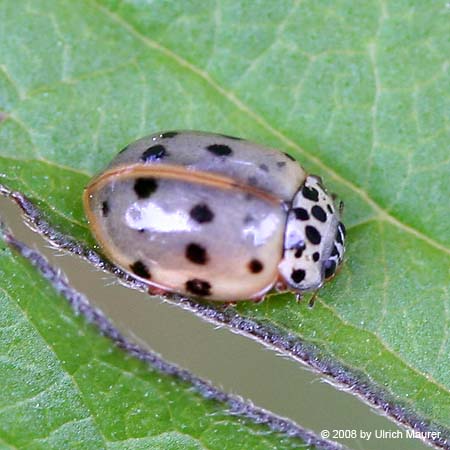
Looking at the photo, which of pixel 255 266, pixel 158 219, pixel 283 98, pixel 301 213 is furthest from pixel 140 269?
pixel 283 98

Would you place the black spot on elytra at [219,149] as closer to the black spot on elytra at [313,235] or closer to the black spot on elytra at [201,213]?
the black spot on elytra at [201,213]

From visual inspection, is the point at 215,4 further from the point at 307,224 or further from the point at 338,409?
the point at 338,409

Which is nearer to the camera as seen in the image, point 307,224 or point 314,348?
point 314,348

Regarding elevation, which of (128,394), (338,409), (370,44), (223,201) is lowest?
(338,409)

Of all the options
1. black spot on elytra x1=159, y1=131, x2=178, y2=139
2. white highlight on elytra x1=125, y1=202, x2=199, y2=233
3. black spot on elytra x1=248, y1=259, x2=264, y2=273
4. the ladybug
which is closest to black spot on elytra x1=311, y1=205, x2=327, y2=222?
the ladybug

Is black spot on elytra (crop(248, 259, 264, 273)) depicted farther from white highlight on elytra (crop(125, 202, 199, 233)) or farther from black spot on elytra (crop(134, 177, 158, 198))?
black spot on elytra (crop(134, 177, 158, 198))

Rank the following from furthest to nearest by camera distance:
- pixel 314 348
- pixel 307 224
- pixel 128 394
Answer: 1. pixel 307 224
2. pixel 314 348
3. pixel 128 394

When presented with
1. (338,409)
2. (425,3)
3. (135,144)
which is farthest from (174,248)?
(425,3)
